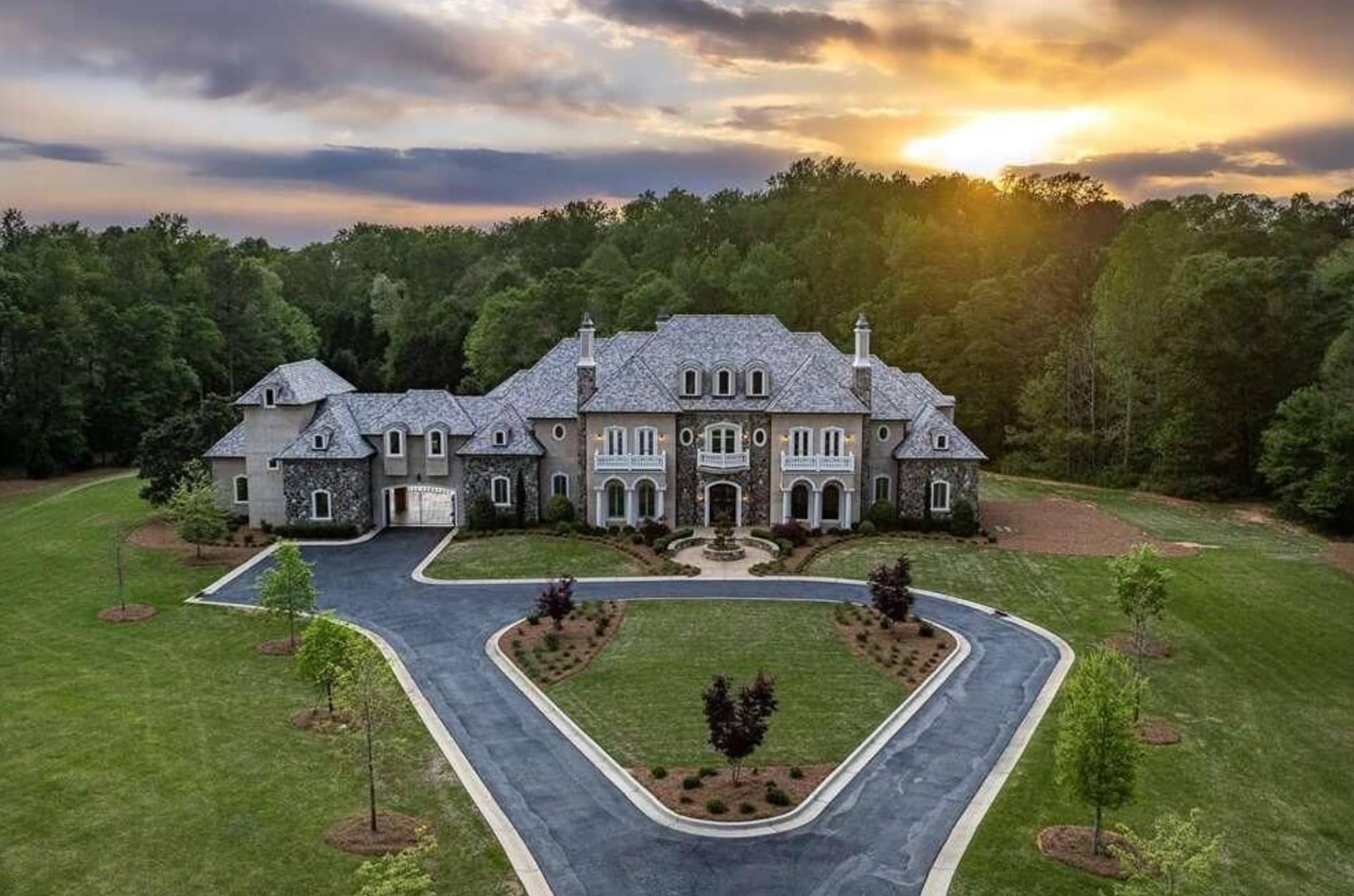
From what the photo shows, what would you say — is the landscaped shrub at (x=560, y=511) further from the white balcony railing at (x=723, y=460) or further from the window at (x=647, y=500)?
the white balcony railing at (x=723, y=460)


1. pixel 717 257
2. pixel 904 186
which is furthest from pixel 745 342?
pixel 904 186

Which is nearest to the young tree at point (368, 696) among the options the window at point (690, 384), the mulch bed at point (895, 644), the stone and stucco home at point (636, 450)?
the mulch bed at point (895, 644)

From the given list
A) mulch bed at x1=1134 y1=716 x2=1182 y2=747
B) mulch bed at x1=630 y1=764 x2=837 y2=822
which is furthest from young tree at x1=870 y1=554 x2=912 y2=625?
mulch bed at x1=630 y1=764 x2=837 y2=822

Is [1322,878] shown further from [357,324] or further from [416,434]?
[357,324]

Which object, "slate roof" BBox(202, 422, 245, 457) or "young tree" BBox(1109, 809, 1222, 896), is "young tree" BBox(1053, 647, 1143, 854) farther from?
"slate roof" BBox(202, 422, 245, 457)

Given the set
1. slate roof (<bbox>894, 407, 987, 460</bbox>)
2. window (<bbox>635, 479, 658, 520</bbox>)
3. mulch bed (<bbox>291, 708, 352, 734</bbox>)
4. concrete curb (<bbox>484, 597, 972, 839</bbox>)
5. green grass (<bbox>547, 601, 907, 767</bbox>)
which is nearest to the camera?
concrete curb (<bbox>484, 597, 972, 839</bbox>)

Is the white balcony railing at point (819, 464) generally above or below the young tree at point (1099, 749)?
above

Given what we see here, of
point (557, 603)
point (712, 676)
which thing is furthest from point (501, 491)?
point (712, 676)
